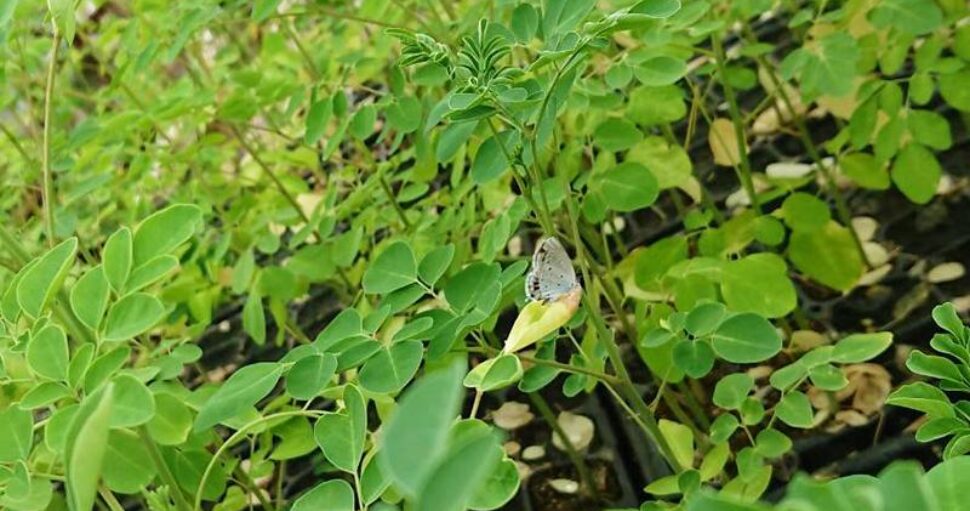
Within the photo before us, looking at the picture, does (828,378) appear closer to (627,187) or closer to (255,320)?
(627,187)

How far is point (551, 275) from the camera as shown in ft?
2.04

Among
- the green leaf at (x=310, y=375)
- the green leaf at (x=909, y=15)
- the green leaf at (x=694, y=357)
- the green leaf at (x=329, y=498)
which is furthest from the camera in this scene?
the green leaf at (x=909, y=15)

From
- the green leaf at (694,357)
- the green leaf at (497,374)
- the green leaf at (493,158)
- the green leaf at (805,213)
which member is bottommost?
the green leaf at (805,213)

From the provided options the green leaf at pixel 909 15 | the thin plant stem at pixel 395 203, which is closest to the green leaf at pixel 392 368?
the thin plant stem at pixel 395 203

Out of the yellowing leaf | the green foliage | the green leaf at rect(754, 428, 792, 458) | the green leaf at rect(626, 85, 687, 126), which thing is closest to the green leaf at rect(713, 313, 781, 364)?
the green foliage

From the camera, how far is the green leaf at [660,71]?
2.80 feet

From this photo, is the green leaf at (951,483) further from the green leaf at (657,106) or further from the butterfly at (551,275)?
the green leaf at (657,106)

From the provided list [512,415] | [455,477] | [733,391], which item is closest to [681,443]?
[733,391]

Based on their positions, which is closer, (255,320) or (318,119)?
(318,119)

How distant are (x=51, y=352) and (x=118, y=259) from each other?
0.23ft

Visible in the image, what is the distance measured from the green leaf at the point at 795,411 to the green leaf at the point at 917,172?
43 cm

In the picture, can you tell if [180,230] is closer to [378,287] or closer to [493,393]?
[378,287]

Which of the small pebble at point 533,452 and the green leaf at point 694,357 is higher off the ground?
the green leaf at point 694,357

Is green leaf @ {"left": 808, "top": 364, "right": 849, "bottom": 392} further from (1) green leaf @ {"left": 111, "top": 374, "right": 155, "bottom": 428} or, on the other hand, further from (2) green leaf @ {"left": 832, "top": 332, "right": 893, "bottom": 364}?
(1) green leaf @ {"left": 111, "top": 374, "right": 155, "bottom": 428}
